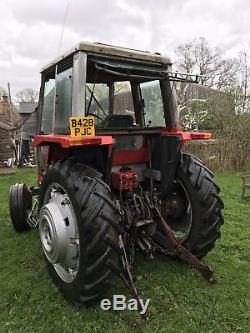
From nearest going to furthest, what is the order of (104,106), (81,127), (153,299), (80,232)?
(80,232), (81,127), (153,299), (104,106)

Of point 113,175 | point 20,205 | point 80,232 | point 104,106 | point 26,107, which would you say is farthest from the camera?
point 26,107

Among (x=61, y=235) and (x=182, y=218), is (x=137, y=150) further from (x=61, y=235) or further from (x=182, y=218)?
(x=61, y=235)

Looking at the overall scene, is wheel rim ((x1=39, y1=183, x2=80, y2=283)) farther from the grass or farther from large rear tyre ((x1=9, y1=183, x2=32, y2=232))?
large rear tyre ((x1=9, y1=183, x2=32, y2=232))

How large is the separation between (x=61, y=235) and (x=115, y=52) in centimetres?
168

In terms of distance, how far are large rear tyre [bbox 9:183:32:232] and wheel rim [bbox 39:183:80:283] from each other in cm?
150

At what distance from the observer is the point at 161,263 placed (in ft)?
11.7

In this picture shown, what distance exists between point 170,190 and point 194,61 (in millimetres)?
26601

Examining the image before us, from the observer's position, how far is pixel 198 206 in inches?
127

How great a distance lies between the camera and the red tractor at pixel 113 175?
259 centimetres

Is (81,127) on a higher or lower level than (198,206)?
higher

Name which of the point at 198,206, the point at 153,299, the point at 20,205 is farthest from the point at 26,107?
the point at 153,299

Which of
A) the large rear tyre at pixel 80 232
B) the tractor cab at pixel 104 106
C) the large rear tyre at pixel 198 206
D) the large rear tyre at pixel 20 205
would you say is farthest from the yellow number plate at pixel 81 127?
the large rear tyre at pixel 20 205

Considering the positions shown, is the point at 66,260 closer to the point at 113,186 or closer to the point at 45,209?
the point at 45,209

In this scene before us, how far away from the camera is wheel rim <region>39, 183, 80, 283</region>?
9.01 feet
